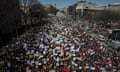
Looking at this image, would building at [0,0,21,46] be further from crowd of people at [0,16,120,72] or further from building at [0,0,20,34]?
crowd of people at [0,16,120,72]

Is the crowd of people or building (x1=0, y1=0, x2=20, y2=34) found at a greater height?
building (x1=0, y1=0, x2=20, y2=34)

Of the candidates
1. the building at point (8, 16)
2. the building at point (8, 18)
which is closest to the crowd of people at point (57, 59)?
the building at point (8, 18)

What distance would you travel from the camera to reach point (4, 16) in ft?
57.1

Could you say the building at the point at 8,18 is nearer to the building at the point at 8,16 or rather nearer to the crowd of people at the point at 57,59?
the building at the point at 8,16

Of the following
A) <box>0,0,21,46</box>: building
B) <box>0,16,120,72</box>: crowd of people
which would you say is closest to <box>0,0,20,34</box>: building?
<box>0,0,21,46</box>: building

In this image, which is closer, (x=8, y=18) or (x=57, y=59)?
(x=57, y=59)

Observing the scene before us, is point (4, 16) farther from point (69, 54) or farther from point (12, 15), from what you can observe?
point (69, 54)

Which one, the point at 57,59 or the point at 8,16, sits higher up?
the point at 8,16

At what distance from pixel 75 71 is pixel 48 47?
413 cm

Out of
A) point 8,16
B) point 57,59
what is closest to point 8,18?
point 8,16

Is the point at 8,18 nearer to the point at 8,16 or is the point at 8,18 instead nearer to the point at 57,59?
the point at 8,16

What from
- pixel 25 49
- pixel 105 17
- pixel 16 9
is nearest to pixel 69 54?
pixel 25 49

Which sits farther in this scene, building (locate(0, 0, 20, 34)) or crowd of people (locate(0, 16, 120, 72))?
building (locate(0, 0, 20, 34))

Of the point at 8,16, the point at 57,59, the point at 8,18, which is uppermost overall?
the point at 8,16
